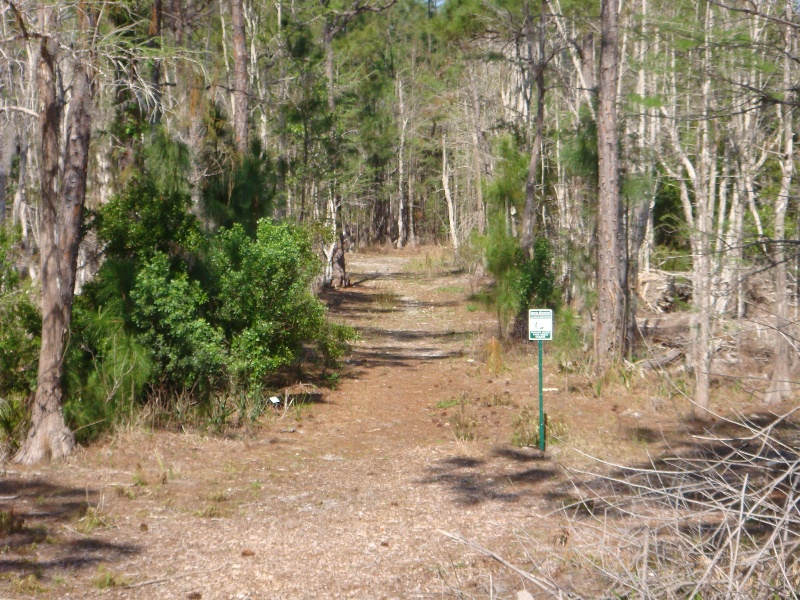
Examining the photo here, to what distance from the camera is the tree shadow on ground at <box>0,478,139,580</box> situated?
6.21 meters

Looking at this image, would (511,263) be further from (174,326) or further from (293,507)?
(293,507)

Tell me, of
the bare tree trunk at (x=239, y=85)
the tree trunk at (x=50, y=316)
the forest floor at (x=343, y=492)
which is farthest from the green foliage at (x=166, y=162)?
the bare tree trunk at (x=239, y=85)

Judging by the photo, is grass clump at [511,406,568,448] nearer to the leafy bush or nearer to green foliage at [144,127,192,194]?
green foliage at [144,127,192,194]

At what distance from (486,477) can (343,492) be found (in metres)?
1.50

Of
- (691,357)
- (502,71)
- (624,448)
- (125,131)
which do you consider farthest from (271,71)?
(624,448)

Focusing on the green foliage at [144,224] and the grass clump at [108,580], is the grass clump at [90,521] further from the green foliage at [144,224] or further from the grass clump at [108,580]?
the green foliage at [144,224]

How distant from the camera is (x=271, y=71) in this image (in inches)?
1056

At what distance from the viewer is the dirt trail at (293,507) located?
19.9 ft

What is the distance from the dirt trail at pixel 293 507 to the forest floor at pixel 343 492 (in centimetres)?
2

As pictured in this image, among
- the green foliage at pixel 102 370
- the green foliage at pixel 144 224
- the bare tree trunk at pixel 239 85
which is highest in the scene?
the bare tree trunk at pixel 239 85

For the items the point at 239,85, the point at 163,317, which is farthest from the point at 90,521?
the point at 239,85

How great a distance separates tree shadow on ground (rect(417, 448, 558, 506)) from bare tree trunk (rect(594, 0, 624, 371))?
3.79 meters

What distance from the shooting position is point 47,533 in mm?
6836

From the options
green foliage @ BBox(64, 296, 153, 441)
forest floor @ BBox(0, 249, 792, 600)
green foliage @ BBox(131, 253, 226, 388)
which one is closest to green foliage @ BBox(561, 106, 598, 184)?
forest floor @ BBox(0, 249, 792, 600)
